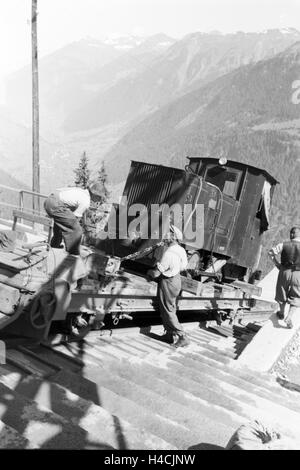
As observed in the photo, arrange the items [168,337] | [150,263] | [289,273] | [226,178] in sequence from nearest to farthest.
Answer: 1. [168,337]
2. [289,273]
3. [150,263]
4. [226,178]

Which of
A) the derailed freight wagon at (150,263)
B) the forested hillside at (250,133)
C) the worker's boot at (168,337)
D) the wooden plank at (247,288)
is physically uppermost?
the forested hillside at (250,133)

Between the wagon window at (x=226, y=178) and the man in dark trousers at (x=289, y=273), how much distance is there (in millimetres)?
2034

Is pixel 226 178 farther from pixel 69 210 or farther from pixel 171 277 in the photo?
pixel 69 210

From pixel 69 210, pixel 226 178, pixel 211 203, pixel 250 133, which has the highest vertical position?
pixel 250 133

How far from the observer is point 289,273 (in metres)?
7.74

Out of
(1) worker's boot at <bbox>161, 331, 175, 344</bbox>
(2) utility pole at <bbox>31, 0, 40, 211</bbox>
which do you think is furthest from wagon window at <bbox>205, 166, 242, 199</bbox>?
(2) utility pole at <bbox>31, 0, 40, 211</bbox>

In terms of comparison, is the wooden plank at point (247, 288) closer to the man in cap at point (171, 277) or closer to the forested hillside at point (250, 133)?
the man in cap at point (171, 277)

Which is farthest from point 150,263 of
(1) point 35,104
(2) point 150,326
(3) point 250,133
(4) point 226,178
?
(3) point 250,133

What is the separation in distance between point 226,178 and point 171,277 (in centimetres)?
414

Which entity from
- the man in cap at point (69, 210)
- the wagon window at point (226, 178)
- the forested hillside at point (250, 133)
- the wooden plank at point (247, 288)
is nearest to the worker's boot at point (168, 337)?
the man in cap at point (69, 210)

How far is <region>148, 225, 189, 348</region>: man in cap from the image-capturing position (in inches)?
233

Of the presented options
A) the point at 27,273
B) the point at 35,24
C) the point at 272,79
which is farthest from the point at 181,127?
the point at 27,273

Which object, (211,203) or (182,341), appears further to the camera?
(211,203)

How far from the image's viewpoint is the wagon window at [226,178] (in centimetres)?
933
